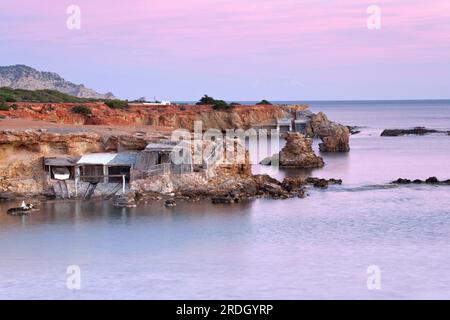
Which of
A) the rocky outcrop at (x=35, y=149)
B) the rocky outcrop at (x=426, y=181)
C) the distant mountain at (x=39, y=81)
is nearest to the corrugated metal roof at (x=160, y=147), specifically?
the rocky outcrop at (x=35, y=149)

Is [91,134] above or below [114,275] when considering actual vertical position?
above

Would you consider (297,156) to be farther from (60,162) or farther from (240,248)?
(240,248)

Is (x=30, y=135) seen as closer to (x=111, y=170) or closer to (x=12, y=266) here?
(x=111, y=170)

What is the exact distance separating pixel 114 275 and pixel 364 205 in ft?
45.1

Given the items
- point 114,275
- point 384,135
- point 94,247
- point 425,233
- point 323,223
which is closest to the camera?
point 114,275

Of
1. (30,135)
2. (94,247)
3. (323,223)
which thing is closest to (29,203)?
(30,135)

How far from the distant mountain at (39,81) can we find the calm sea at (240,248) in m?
109

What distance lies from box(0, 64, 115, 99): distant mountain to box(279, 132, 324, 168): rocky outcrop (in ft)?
311

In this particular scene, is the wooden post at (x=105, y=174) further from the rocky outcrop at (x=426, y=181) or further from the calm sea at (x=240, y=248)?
the rocky outcrop at (x=426, y=181)

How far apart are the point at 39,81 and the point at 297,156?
10255 centimetres

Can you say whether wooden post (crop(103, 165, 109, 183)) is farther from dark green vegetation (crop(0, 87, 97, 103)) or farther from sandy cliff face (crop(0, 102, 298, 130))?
dark green vegetation (crop(0, 87, 97, 103))

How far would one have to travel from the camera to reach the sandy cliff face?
56.9 meters
